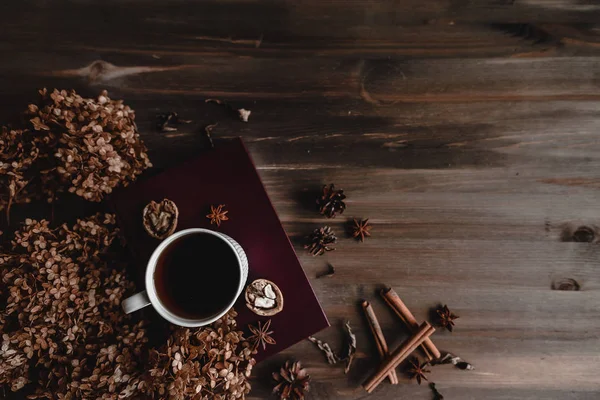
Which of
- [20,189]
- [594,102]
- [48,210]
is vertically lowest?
[48,210]

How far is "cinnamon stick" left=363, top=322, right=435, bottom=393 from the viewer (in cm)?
114

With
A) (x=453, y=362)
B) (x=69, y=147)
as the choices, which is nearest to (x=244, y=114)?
(x=69, y=147)

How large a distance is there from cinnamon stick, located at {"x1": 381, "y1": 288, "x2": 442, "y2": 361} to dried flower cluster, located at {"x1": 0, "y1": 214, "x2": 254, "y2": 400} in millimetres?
407

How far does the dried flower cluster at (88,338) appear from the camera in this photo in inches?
36.7

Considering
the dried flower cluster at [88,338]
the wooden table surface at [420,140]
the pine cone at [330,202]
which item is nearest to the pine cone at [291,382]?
the wooden table surface at [420,140]

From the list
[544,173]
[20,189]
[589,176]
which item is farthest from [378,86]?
[20,189]

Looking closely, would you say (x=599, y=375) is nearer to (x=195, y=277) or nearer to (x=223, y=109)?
(x=195, y=277)

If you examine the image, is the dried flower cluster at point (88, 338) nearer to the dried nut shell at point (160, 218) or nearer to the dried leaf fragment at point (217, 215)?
the dried nut shell at point (160, 218)

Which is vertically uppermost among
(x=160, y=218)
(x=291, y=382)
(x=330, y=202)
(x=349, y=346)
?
(x=330, y=202)

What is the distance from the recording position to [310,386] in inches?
46.8

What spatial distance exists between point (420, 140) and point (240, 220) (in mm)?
546

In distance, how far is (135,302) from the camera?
35.7 inches

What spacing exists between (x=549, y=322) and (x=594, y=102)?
0.63 m

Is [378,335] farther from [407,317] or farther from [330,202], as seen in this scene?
[330,202]
